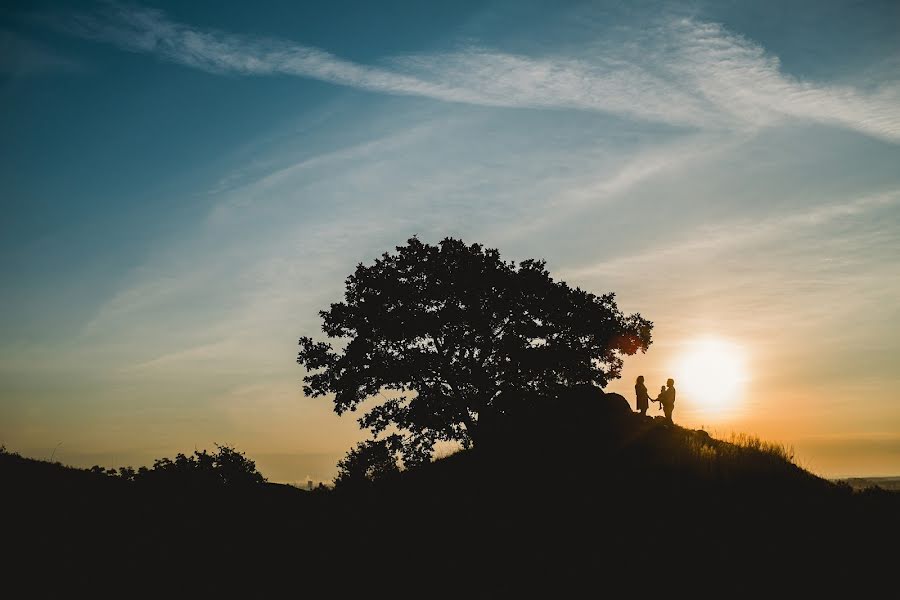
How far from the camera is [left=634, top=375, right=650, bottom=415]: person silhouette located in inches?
1170

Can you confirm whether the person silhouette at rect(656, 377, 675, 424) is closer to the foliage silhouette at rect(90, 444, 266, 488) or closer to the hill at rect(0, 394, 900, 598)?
the hill at rect(0, 394, 900, 598)

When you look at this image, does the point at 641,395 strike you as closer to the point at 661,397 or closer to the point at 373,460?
the point at 661,397

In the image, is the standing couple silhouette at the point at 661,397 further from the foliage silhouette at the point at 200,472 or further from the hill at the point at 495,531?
the foliage silhouette at the point at 200,472

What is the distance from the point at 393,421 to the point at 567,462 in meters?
12.4

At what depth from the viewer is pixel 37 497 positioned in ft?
59.6

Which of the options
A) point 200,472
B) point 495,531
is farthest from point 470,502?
point 200,472

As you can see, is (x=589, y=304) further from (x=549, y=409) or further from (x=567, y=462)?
(x=567, y=462)

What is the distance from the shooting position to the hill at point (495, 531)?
1304 centimetres

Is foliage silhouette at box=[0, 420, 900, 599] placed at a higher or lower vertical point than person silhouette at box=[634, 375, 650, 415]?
lower

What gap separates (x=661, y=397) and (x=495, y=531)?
657 inches

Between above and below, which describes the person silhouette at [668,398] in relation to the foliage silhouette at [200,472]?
above

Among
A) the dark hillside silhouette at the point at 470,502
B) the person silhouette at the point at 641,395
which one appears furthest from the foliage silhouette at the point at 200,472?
the person silhouette at the point at 641,395

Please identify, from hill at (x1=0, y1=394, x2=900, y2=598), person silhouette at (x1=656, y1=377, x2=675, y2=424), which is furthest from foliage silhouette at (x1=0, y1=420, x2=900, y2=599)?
person silhouette at (x1=656, y1=377, x2=675, y2=424)

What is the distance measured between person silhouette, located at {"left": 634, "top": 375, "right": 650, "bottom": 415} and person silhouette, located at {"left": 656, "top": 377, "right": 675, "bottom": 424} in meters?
0.62
